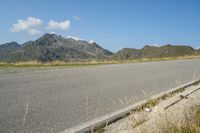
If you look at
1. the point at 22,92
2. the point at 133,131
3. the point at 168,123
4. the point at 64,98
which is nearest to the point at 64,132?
the point at 133,131

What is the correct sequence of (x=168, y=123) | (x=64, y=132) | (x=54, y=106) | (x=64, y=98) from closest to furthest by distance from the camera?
1. (x=168, y=123)
2. (x=64, y=132)
3. (x=54, y=106)
4. (x=64, y=98)

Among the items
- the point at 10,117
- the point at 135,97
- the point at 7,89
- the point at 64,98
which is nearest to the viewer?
the point at 10,117

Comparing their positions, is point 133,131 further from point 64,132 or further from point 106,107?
point 106,107

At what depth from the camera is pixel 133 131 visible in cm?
400

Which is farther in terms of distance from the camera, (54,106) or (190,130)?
(54,106)

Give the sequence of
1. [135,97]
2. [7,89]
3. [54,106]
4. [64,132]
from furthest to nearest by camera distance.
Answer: [7,89], [135,97], [54,106], [64,132]

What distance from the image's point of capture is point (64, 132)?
4.16 m

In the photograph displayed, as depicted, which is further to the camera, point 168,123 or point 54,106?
point 54,106

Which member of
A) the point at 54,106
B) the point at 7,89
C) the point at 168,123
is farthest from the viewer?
the point at 7,89

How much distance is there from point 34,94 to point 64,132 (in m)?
3.21

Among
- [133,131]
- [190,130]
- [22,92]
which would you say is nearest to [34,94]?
[22,92]

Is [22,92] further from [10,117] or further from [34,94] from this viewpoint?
[10,117]

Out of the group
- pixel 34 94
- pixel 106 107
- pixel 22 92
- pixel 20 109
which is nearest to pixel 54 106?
pixel 20 109

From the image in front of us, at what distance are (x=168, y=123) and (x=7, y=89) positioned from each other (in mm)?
5569
